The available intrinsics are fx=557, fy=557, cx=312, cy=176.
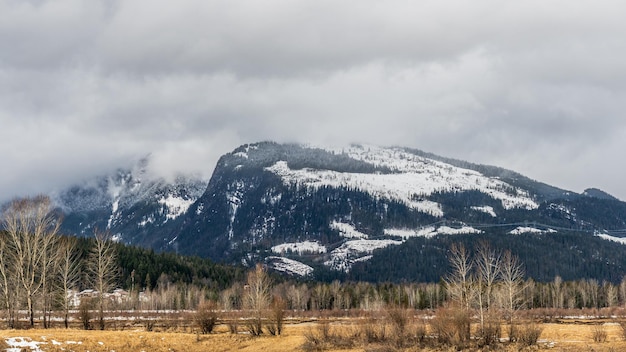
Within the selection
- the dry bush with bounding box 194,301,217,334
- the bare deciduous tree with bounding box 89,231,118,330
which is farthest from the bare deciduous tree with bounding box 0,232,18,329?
the dry bush with bounding box 194,301,217,334

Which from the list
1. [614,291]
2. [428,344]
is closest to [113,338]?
[428,344]

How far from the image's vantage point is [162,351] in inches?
2185

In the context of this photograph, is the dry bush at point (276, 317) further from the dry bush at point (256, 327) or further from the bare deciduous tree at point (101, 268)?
the bare deciduous tree at point (101, 268)

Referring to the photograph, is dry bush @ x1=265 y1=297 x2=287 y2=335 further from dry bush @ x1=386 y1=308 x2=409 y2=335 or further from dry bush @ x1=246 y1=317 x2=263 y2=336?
dry bush @ x1=386 y1=308 x2=409 y2=335

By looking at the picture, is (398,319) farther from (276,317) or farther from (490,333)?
(276,317)

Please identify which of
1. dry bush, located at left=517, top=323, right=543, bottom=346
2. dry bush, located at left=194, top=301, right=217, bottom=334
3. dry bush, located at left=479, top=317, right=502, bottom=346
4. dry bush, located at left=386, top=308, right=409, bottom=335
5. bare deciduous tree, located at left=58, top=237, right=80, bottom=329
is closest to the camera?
dry bush, located at left=517, top=323, right=543, bottom=346

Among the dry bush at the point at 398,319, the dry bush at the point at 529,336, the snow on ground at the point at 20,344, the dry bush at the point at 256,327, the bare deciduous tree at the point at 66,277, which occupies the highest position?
the bare deciduous tree at the point at 66,277

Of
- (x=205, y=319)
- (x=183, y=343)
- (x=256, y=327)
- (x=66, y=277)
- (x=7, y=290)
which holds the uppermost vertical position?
(x=66, y=277)

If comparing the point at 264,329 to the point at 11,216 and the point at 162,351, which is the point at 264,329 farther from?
the point at 11,216

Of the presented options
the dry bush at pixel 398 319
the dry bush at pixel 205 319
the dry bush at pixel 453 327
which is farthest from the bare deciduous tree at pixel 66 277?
the dry bush at pixel 453 327

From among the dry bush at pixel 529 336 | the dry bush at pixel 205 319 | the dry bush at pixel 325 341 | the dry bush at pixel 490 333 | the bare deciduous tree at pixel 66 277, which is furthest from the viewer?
the dry bush at pixel 205 319

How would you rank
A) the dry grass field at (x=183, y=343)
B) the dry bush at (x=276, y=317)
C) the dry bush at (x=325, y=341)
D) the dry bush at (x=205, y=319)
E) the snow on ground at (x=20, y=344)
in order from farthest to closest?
the dry bush at (x=205, y=319) < the dry bush at (x=276, y=317) < the dry bush at (x=325, y=341) < the dry grass field at (x=183, y=343) < the snow on ground at (x=20, y=344)

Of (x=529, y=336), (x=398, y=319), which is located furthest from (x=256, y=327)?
(x=529, y=336)

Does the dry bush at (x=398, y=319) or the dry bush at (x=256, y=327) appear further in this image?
the dry bush at (x=256, y=327)
